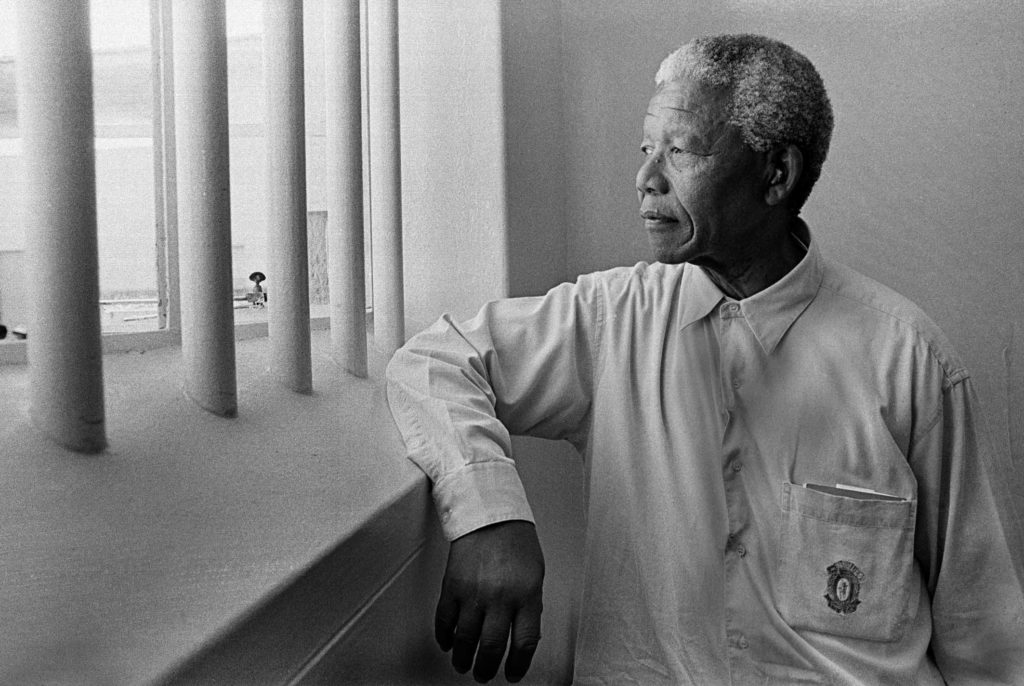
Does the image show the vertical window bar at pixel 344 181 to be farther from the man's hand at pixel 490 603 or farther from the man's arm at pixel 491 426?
the man's hand at pixel 490 603

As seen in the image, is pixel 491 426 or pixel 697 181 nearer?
pixel 491 426

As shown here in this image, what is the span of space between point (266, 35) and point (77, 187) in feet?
1.64

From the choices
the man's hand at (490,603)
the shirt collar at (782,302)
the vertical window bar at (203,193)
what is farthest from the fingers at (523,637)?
the shirt collar at (782,302)

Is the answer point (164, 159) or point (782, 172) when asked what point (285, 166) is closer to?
point (164, 159)

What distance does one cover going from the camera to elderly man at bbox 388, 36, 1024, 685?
1167 millimetres

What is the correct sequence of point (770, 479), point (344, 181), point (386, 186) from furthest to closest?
point (386, 186)
point (344, 181)
point (770, 479)

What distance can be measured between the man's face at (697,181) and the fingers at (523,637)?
0.54 m

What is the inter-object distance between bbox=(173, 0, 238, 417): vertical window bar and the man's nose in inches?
21.6

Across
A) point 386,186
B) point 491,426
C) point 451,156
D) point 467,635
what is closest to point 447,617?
point 467,635

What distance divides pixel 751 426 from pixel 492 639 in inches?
19.8

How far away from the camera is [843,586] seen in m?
1.16

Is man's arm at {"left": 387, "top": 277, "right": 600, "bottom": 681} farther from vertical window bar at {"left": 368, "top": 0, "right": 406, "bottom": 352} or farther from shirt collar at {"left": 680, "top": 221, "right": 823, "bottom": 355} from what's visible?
vertical window bar at {"left": 368, "top": 0, "right": 406, "bottom": 352}

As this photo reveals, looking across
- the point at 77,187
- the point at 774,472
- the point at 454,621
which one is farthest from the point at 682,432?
the point at 77,187

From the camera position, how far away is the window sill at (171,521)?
1.81 ft
